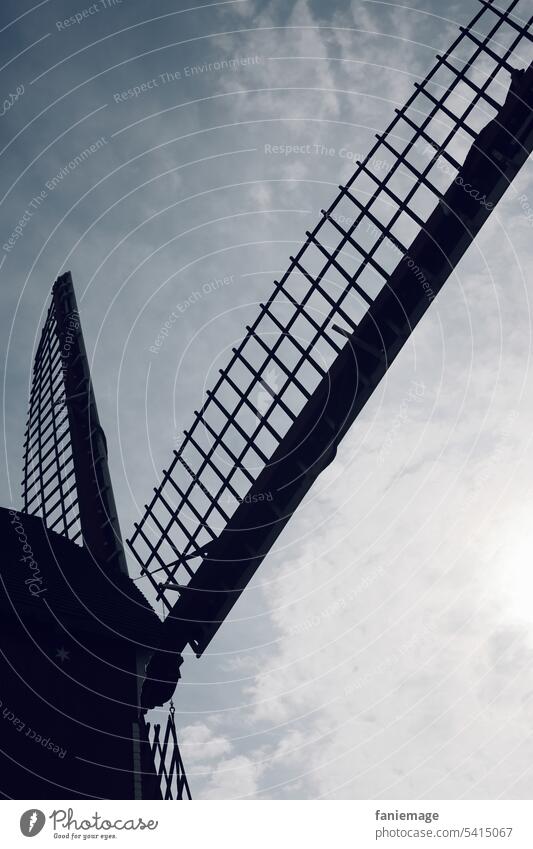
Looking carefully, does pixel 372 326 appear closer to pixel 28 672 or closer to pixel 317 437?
pixel 317 437

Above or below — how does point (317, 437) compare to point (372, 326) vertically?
below

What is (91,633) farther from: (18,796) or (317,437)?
(317,437)

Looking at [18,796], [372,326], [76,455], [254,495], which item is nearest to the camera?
[18,796]

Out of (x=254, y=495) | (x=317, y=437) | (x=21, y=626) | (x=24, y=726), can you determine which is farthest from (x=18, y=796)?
(x=317, y=437)

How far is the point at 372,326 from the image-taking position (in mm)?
8484

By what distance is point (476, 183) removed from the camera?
8047mm

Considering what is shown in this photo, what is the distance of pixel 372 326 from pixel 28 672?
6.08 meters

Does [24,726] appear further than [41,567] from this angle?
No

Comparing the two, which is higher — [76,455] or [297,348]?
[76,455]
